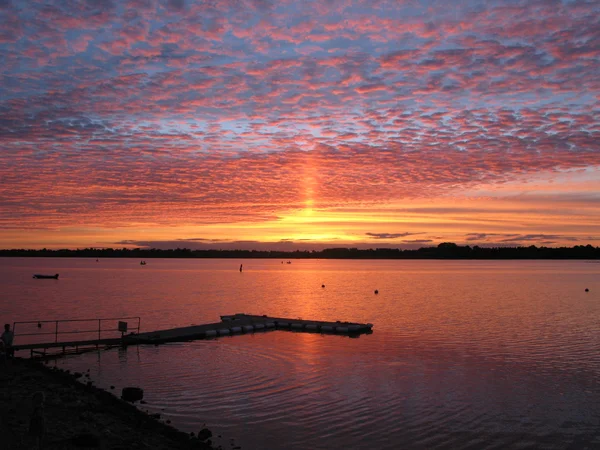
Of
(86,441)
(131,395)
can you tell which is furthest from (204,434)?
(131,395)

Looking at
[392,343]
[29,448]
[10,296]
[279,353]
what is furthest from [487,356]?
[10,296]

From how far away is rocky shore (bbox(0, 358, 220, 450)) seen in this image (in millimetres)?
13492

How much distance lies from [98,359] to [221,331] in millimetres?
10566

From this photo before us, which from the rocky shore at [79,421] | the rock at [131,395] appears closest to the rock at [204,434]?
the rocky shore at [79,421]

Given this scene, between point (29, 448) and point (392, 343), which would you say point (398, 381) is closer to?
point (392, 343)

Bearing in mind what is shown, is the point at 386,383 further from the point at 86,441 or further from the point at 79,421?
the point at 86,441

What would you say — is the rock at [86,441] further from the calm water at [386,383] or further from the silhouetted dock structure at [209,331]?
the silhouetted dock structure at [209,331]

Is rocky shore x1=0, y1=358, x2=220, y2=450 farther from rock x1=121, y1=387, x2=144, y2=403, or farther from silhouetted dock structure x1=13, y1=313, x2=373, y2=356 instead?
silhouetted dock structure x1=13, y1=313, x2=373, y2=356

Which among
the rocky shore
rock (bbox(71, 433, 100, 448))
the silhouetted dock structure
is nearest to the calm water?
the silhouetted dock structure

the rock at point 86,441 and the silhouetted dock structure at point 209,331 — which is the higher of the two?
the rock at point 86,441

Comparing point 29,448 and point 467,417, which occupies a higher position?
point 29,448

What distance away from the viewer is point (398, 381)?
24.6 m

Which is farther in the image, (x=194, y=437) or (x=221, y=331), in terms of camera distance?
(x=221, y=331)

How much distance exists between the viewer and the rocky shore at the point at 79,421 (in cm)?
1349
